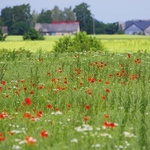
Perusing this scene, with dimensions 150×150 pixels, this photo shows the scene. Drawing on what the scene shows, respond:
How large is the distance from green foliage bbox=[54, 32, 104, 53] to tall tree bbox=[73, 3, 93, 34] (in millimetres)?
86226

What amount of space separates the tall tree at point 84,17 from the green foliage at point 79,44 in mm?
86226

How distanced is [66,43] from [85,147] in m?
24.0

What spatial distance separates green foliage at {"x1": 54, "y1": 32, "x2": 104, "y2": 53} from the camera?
28.7m

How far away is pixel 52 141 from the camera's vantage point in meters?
6.45

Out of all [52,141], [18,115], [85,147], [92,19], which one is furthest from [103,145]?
[92,19]

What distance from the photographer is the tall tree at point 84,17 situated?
11938 cm

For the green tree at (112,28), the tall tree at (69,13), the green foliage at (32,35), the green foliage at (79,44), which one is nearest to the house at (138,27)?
the tall tree at (69,13)

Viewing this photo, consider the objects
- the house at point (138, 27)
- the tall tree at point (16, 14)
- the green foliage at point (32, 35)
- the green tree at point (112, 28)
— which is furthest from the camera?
the house at point (138, 27)

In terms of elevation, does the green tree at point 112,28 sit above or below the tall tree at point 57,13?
below

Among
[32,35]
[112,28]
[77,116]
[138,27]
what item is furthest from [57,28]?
[77,116]

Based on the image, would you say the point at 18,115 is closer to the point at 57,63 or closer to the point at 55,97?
the point at 55,97

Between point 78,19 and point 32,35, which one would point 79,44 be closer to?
point 32,35

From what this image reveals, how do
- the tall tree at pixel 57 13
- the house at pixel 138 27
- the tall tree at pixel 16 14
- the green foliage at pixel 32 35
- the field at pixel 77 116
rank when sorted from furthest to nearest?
the tall tree at pixel 57 13 < the house at pixel 138 27 < the tall tree at pixel 16 14 < the green foliage at pixel 32 35 < the field at pixel 77 116

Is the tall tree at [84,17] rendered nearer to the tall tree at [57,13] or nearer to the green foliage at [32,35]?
the tall tree at [57,13]
